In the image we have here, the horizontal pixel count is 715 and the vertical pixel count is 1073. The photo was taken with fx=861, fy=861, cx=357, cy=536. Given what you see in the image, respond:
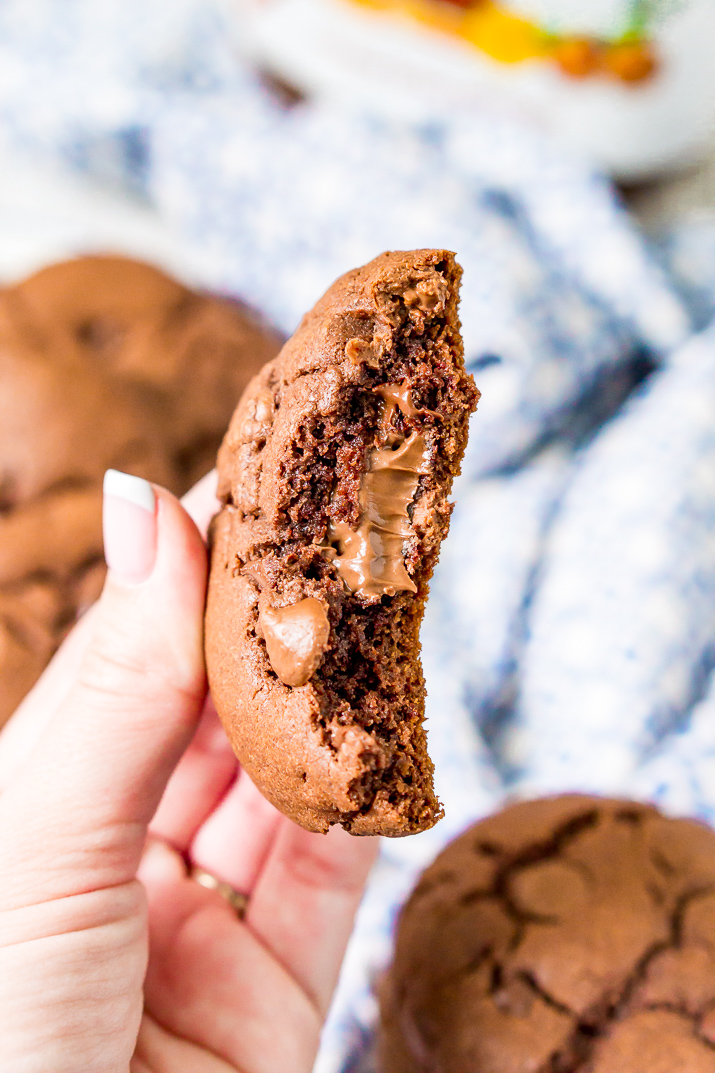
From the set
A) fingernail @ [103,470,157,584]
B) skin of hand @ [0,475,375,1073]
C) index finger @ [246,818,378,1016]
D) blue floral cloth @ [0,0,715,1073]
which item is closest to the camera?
skin of hand @ [0,475,375,1073]

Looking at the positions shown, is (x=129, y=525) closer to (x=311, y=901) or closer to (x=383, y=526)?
(x=383, y=526)

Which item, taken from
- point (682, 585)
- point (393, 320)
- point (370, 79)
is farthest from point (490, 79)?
point (393, 320)

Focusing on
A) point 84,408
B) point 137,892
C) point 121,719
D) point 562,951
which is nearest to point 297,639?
point 121,719

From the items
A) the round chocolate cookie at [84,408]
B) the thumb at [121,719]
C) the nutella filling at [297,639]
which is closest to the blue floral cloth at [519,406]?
the round chocolate cookie at [84,408]

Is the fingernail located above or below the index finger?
above

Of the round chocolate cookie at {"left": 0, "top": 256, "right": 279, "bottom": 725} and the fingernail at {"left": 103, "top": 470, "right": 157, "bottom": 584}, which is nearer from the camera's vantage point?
the fingernail at {"left": 103, "top": 470, "right": 157, "bottom": 584}

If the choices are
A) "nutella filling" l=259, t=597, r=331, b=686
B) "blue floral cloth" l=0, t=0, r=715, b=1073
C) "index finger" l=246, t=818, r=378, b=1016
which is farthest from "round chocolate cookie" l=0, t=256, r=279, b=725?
"nutella filling" l=259, t=597, r=331, b=686

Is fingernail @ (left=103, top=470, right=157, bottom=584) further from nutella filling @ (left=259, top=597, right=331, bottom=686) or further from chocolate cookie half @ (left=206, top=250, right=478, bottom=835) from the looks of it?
nutella filling @ (left=259, top=597, right=331, bottom=686)

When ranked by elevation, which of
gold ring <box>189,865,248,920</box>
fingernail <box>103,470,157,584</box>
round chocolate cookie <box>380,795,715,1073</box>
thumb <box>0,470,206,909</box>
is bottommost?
gold ring <box>189,865,248,920</box>
